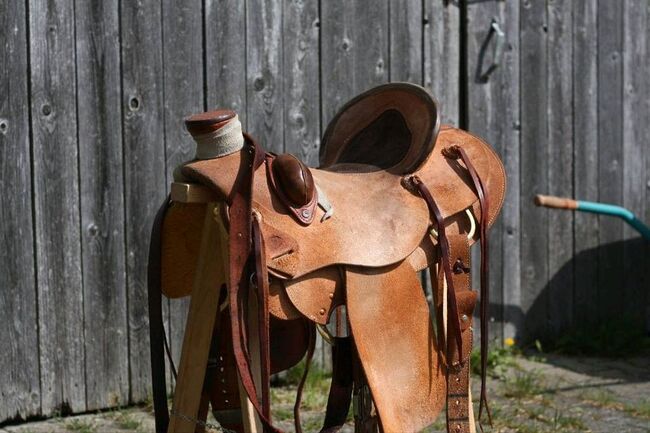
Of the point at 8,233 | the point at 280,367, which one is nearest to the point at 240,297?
the point at 280,367

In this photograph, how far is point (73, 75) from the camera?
4020mm

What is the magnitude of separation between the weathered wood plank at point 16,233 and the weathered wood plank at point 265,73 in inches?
38.4

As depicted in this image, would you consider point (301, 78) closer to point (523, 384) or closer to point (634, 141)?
point (523, 384)

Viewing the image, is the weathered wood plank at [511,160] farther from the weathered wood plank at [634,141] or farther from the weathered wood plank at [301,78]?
the weathered wood plank at [301,78]

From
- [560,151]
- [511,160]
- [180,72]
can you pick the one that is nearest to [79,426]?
[180,72]

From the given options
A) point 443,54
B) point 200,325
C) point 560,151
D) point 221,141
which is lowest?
point 200,325

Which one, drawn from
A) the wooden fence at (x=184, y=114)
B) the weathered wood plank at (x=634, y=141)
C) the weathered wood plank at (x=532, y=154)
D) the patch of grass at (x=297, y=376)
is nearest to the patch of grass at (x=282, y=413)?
the patch of grass at (x=297, y=376)

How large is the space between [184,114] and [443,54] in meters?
1.45

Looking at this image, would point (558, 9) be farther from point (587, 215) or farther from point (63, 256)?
point (63, 256)

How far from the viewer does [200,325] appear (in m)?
2.71

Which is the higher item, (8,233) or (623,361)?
(8,233)

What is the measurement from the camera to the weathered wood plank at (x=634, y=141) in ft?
19.2

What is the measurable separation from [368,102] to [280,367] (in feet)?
2.84

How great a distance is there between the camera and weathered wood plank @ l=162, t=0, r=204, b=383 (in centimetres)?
423
